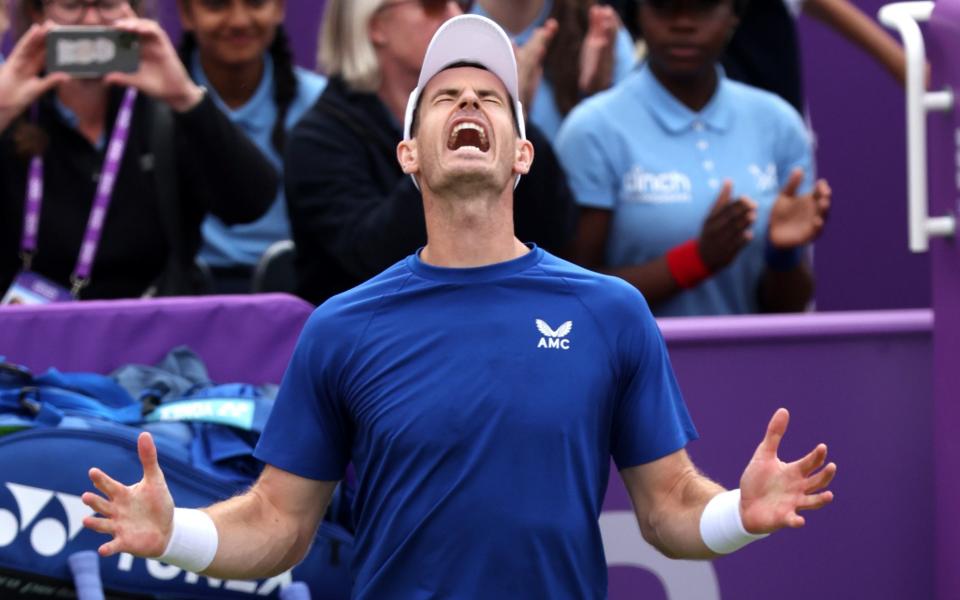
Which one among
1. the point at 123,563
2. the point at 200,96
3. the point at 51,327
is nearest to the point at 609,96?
the point at 200,96

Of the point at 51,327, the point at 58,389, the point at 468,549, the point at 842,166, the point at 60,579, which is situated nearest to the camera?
the point at 468,549

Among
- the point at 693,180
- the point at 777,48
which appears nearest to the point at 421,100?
the point at 693,180

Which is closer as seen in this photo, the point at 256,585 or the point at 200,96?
the point at 256,585

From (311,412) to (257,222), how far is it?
279 cm

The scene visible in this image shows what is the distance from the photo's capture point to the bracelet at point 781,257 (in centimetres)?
543

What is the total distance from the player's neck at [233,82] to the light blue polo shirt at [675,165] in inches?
49.3

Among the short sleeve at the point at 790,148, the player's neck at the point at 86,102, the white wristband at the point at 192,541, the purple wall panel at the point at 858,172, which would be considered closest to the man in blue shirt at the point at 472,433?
the white wristband at the point at 192,541

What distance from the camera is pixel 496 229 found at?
10.8ft

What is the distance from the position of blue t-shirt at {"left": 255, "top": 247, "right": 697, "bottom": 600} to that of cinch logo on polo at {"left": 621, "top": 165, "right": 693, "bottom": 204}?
202 cm

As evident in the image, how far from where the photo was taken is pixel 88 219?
5172mm

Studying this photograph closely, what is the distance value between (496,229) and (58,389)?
1577mm

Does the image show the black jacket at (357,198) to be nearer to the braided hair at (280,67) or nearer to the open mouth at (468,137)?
the braided hair at (280,67)

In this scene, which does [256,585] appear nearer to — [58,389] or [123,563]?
[123,563]

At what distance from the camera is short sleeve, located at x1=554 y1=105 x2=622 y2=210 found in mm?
5332
